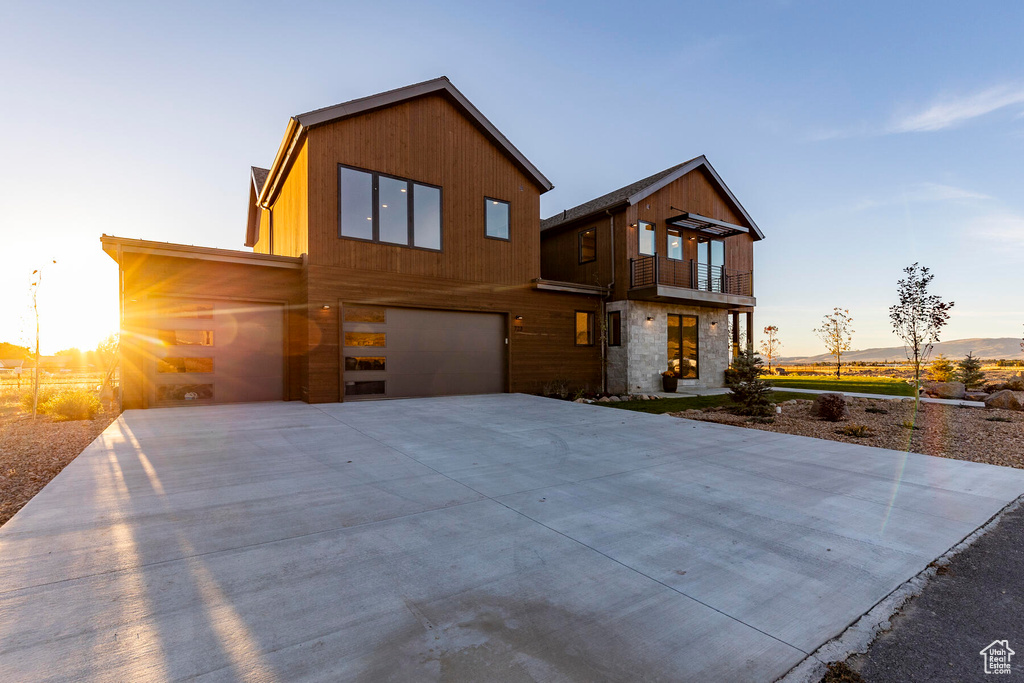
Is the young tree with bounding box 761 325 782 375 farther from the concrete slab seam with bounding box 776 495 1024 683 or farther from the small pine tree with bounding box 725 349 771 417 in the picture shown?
the concrete slab seam with bounding box 776 495 1024 683

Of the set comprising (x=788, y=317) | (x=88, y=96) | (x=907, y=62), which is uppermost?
(x=907, y=62)

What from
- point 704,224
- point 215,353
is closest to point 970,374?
point 704,224

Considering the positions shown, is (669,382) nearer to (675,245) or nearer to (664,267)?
(664,267)

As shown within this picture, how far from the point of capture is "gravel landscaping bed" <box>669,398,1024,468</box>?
591cm

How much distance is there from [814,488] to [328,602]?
436 centimetres

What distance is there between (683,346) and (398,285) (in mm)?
10381

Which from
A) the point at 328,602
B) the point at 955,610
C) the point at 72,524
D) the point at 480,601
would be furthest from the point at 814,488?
the point at 72,524

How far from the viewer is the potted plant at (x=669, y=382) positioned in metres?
14.5

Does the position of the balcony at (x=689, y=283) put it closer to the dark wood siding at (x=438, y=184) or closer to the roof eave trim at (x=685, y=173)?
the roof eave trim at (x=685, y=173)

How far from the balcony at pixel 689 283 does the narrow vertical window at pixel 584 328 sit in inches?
62.3

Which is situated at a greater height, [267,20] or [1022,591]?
[267,20]

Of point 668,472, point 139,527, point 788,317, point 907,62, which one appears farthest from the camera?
point 788,317

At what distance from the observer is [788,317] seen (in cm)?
2666

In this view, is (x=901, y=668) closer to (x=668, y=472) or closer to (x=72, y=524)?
(x=668, y=472)
